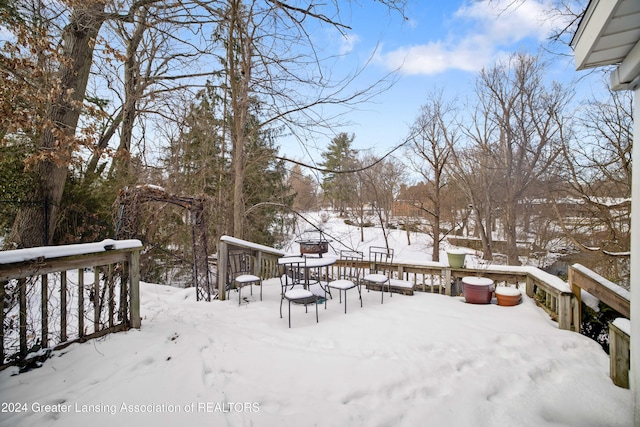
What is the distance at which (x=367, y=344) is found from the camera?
3.01 metres

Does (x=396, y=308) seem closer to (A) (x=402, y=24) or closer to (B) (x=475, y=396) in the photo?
(B) (x=475, y=396)

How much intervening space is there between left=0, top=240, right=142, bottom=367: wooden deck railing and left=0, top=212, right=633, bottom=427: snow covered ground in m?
0.17

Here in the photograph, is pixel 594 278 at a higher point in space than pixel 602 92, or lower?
lower

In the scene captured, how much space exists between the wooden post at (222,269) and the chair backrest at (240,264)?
35cm

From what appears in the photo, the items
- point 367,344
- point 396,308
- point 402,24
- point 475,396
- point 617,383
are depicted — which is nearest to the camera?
Answer: point 475,396

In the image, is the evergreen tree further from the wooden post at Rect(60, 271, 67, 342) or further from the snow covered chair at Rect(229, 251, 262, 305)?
the wooden post at Rect(60, 271, 67, 342)

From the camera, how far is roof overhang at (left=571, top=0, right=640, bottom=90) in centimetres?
156

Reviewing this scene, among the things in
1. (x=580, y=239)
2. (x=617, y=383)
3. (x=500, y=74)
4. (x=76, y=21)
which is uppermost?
(x=500, y=74)

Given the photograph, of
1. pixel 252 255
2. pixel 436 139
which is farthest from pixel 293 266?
pixel 436 139

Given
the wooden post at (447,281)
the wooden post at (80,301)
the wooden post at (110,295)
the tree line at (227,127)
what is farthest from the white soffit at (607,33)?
the wooden post at (110,295)

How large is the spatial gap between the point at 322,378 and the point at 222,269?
3.00 meters

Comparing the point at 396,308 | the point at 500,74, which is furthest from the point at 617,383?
the point at 500,74

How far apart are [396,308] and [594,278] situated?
2223 millimetres

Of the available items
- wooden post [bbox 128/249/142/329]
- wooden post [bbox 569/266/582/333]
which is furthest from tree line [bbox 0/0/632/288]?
wooden post [bbox 569/266/582/333]
